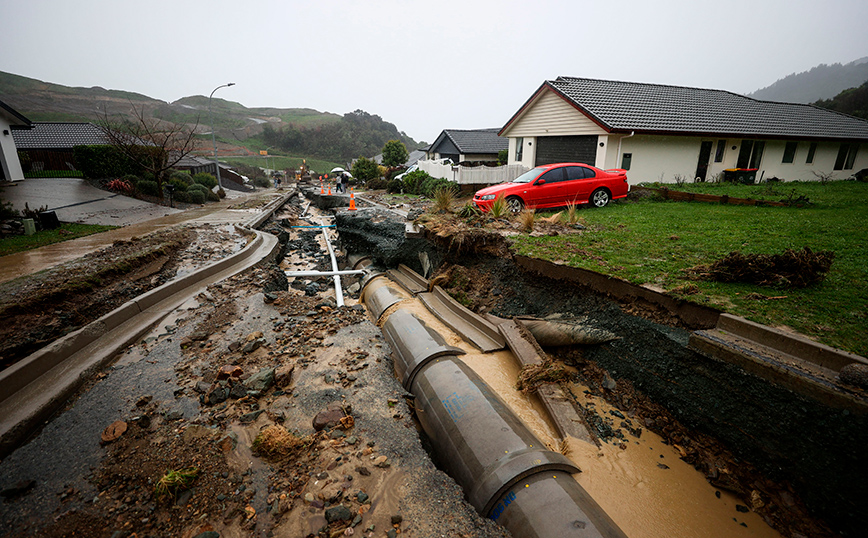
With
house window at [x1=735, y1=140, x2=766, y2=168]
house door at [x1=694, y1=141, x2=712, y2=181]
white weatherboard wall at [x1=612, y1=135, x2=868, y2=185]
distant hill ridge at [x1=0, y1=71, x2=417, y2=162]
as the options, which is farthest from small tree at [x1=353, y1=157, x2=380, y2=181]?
distant hill ridge at [x1=0, y1=71, x2=417, y2=162]

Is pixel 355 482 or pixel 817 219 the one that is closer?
pixel 355 482

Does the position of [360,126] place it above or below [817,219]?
above

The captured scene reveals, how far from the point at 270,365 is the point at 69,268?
5282 mm

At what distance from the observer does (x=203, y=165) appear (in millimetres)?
34875

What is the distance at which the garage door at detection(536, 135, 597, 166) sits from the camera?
1494 centimetres

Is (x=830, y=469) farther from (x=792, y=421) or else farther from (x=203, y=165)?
(x=203, y=165)

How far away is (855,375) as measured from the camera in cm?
294

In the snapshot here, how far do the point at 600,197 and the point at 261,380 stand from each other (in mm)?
10933

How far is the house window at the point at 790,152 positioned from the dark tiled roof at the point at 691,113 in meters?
0.62

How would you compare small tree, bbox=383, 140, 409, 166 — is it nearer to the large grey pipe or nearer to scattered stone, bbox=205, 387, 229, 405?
the large grey pipe

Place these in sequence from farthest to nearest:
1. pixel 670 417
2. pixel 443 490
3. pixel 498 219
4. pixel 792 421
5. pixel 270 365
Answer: pixel 498 219 < pixel 270 365 < pixel 670 417 < pixel 792 421 < pixel 443 490

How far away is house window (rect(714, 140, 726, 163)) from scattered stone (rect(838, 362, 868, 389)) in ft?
54.7

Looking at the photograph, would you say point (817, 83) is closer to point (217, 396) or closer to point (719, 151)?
point (719, 151)

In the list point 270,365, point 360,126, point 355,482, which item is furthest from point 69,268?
point 360,126
